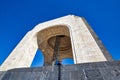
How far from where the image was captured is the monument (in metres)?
2.66

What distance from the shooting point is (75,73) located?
2514mm

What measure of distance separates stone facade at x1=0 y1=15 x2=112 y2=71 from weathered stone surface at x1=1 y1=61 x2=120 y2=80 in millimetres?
2107

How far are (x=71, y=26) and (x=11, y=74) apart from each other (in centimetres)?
541

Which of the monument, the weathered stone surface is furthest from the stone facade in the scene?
the weathered stone surface

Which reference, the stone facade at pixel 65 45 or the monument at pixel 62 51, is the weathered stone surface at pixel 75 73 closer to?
the monument at pixel 62 51

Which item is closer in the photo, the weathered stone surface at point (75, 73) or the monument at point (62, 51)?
the weathered stone surface at point (75, 73)

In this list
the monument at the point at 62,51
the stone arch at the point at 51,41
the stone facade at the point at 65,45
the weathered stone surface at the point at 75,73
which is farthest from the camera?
the stone arch at the point at 51,41

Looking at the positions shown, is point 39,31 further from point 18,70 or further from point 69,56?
point 18,70

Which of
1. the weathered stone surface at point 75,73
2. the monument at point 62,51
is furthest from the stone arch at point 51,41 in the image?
the weathered stone surface at point 75,73

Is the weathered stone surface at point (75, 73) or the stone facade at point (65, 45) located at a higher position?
the stone facade at point (65, 45)

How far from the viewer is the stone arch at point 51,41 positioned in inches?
351

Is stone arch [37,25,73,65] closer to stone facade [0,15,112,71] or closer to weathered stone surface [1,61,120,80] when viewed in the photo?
stone facade [0,15,112,71]

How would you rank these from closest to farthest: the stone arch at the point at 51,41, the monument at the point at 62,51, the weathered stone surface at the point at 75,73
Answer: the weathered stone surface at the point at 75,73
the monument at the point at 62,51
the stone arch at the point at 51,41

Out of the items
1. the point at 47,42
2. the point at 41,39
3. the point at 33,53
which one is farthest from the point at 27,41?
the point at 47,42
